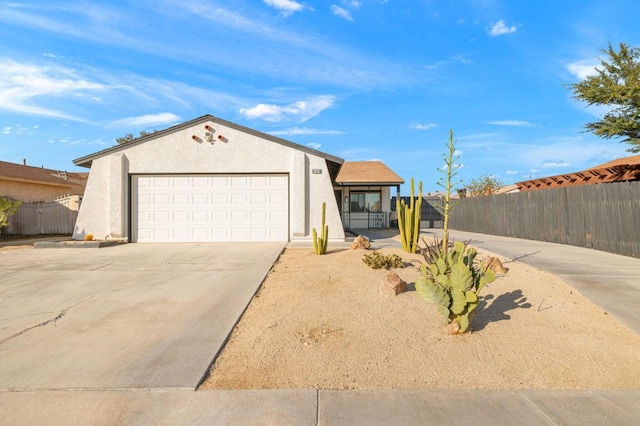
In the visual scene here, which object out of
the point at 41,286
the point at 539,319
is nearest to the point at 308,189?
the point at 41,286

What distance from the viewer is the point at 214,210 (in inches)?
544

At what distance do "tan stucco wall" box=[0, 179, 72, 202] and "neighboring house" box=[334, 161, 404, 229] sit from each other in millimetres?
19181

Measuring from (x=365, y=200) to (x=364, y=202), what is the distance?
16 cm

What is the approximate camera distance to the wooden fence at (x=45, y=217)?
19123mm

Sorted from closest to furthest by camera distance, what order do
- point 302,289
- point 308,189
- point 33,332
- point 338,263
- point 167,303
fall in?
point 33,332, point 167,303, point 302,289, point 338,263, point 308,189

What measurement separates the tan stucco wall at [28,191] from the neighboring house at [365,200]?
1918 centimetres

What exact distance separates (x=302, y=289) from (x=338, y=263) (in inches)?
83.1

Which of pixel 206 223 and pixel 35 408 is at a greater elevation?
pixel 206 223

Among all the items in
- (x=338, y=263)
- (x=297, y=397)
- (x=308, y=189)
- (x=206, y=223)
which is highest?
(x=308, y=189)

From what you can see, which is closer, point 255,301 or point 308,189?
point 255,301

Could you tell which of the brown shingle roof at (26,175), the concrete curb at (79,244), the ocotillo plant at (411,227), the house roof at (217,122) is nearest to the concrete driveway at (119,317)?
the concrete curb at (79,244)

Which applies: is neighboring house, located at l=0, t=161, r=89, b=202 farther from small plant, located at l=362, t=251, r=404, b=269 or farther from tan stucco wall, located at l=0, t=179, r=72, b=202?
small plant, located at l=362, t=251, r=404, b=269

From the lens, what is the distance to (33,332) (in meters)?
5.04

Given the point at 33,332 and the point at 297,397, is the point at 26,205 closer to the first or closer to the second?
the point at 33,332
